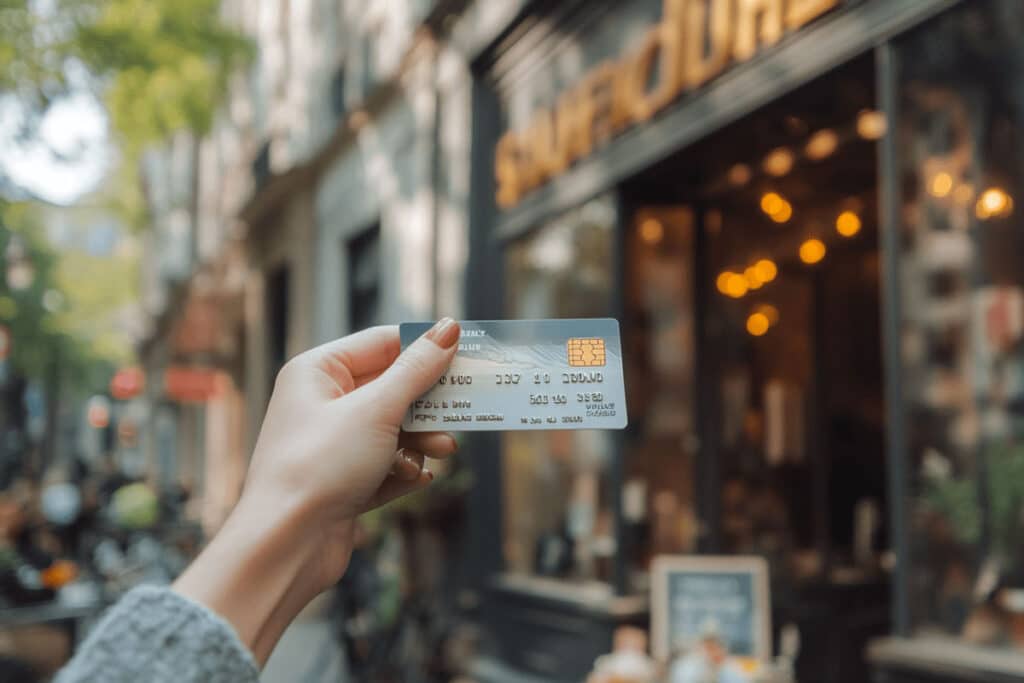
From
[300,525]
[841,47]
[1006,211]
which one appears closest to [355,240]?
[841,47]

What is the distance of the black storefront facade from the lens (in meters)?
4.38

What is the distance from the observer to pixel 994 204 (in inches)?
161

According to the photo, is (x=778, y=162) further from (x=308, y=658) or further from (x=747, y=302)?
(x=308, y=658)

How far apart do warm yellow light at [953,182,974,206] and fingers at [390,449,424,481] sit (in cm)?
335

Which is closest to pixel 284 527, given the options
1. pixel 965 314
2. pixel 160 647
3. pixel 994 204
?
pixel 160 647

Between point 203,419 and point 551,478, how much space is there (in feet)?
62.7

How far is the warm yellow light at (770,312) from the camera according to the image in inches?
310

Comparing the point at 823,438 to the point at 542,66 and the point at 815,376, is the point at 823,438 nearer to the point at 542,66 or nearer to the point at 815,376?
the point at 815,376

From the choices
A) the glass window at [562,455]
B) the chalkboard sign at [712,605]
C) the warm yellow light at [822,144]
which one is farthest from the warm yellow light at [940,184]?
the glass window at [562,455]

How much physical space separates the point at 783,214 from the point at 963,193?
11.5 ft

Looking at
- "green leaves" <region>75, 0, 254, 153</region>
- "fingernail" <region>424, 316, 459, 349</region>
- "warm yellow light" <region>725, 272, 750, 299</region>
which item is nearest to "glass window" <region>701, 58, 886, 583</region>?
"warm yellow light" <region>725, 272, 750, 299</region>

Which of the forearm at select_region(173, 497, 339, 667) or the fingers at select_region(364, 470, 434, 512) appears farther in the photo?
the fingers at select_region(364, 470, 434, 512)

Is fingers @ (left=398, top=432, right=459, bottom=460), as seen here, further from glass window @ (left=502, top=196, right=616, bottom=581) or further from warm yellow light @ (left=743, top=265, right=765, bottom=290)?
warm yellow light @ (left=743, top=265, right=765, bottom=290)

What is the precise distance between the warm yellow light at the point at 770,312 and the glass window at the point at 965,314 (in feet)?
10.9
